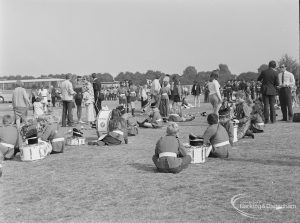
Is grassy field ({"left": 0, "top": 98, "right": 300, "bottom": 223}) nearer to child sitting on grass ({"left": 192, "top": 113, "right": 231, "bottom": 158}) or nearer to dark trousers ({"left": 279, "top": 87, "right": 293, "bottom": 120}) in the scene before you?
child sitting on grass ({"left": 192, "top": 113, "right": 231, "bottom": 158})

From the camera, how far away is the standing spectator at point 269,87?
15906 millimetres

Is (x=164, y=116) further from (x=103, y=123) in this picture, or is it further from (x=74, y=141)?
(x=74, y=141)

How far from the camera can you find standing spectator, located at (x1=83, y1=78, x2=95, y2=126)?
57.2 feet

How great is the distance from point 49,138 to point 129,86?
11.1 meters

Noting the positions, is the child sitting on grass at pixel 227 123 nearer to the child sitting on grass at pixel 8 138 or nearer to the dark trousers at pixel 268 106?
the child sitting on grass at pixel 8 138

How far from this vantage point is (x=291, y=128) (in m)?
14.4

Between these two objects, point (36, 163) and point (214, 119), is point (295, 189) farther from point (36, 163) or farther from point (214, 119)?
point (36, 163)

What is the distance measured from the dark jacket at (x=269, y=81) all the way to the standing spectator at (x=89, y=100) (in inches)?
244

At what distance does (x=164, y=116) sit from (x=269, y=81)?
486 cm

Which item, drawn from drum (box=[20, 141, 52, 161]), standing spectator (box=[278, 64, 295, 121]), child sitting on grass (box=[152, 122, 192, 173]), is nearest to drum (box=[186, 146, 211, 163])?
child sitting on grass (box=[152, 122, 192, 173])

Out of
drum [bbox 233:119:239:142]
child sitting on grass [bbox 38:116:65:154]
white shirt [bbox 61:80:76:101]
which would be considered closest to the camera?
child sitting on grass [bbox 38:116:65:154]

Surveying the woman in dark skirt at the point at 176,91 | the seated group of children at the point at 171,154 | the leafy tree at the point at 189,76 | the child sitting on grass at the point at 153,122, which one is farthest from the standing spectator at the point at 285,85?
the leafy tree at the point at 189,76

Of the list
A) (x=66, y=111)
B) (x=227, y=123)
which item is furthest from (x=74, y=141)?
(x=66, y=111)

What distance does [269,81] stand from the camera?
15.9 meters
